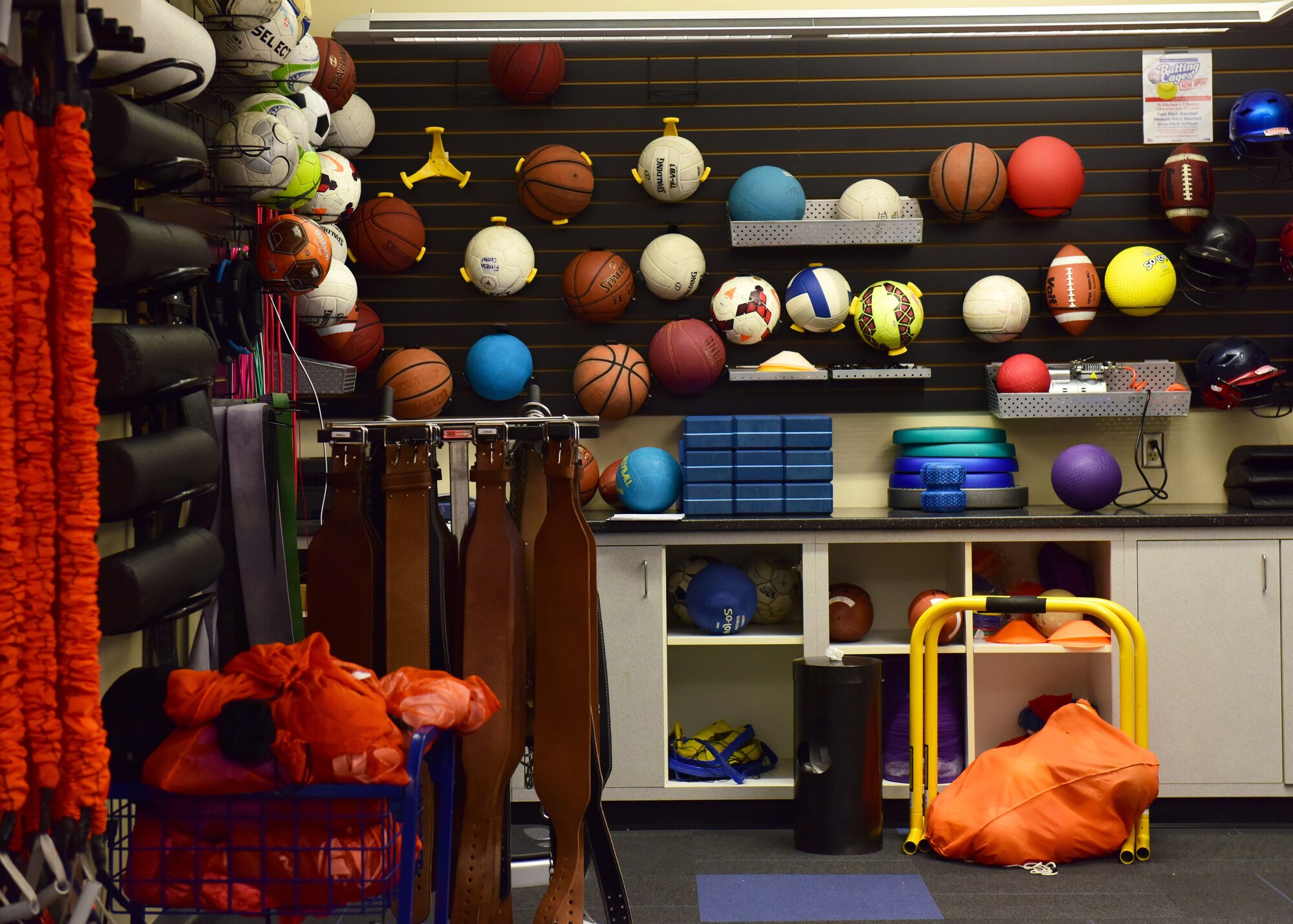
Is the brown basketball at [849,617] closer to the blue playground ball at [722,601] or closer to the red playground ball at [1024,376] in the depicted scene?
the blue playground ball at [722,601]

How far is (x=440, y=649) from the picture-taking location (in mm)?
2033

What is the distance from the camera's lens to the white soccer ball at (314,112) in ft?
10.8

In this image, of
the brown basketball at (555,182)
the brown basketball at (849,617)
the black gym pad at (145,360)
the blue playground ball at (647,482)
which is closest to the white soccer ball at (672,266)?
the brown basketball at (555,182)

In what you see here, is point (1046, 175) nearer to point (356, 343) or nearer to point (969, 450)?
point (969, 450)

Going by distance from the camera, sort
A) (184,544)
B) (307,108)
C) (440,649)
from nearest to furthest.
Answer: (184,544) < (440,649) < (307,108)

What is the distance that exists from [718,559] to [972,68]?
7.38 ft

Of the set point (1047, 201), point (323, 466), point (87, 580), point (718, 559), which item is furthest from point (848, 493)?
point (87, 580)

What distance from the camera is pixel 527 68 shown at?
14.3 feet

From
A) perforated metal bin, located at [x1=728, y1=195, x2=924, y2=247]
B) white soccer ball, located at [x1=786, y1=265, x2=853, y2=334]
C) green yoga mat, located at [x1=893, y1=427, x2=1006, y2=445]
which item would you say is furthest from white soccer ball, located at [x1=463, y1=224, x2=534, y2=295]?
green yoga mat, located at [x1=893, y1=427, x2=1006, y2=445]

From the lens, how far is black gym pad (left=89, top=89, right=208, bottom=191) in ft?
5.19

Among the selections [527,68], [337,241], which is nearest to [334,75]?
[337,241]

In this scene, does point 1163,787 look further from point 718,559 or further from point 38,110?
point 38,110

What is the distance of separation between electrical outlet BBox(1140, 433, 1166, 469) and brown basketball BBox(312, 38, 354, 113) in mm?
3357

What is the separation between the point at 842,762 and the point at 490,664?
186cm
